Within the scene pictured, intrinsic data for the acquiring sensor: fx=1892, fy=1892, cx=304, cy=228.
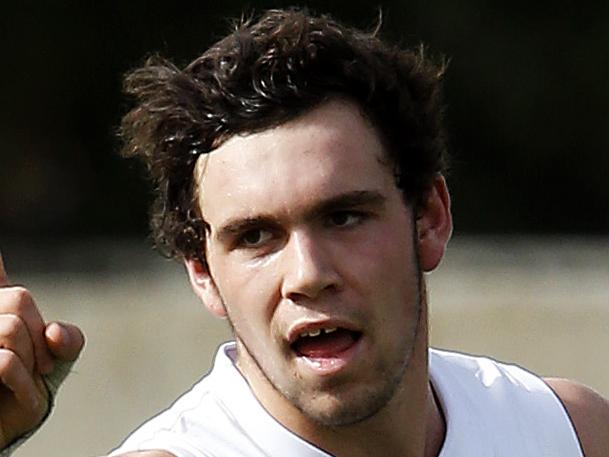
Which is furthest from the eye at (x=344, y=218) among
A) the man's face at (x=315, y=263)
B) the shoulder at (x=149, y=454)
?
the shoulder at (x=149, y=454)

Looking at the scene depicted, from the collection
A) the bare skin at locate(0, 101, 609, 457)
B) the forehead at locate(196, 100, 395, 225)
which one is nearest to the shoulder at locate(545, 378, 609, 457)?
the bare skin at locate(0, 101, 609, 457)

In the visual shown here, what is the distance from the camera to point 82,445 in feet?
25.9

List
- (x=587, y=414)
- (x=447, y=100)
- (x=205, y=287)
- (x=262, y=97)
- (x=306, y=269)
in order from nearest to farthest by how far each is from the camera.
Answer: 1. (x=306, y=269)
2. (x=262, y=97)
3. (x=205, y=287)
4. (x=587, y=414)
5. (x=447, y=100)

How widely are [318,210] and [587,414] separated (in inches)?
35.3

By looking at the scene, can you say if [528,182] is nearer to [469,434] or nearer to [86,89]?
[86,89]

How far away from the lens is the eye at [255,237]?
3.26 m

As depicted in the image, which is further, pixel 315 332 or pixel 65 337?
pixel 315 332

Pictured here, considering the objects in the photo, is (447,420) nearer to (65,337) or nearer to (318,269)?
(318,269)

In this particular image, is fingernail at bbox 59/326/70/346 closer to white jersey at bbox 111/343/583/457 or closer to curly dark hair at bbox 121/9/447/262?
white jersey at bbox 111/343/583/457

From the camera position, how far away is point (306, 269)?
3191 millimetres

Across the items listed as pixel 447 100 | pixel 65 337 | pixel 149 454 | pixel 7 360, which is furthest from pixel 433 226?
pixel 447 100

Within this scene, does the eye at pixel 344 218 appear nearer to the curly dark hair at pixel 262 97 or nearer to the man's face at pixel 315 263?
the man's face at pixel 315 263

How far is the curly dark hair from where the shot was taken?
133 inches

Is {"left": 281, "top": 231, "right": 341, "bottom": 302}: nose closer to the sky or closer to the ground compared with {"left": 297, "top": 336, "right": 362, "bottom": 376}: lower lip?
closer to the sky
